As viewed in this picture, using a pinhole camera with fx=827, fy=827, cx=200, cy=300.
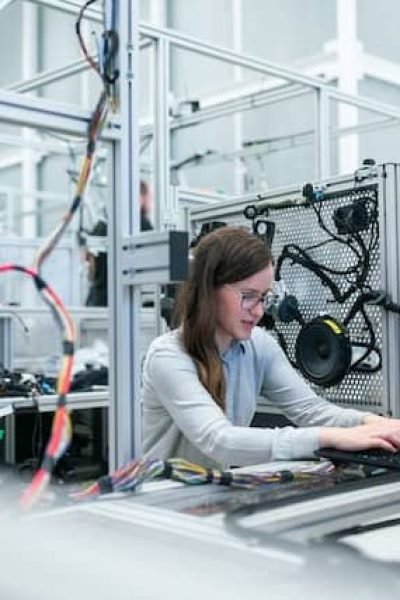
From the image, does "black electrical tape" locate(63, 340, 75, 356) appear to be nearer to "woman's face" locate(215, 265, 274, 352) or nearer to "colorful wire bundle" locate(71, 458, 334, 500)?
"colorful wire bundle" locate(71, 458, 334, 500)

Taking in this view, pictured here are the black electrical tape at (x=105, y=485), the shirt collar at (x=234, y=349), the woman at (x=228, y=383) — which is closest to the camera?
the black electrical tape at (x=105, y=485)

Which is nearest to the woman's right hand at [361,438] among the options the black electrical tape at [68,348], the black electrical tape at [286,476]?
the black electrical tape at [286,476]

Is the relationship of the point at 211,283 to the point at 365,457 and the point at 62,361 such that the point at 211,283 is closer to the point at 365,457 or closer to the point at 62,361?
the point at 365,457

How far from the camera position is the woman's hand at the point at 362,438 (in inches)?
41.8

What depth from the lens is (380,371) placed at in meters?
1.46

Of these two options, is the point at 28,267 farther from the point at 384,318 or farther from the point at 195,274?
the point at 384,318

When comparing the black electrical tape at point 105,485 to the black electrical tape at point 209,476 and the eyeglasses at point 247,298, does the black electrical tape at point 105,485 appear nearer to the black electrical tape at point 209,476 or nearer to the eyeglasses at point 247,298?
the black electrical tape at point 209,476

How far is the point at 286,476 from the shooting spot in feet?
3.09

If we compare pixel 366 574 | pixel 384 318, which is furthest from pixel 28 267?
pixel 384 318

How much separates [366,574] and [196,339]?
0.78 meters

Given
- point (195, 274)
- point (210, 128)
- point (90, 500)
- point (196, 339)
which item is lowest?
point (90, 500)

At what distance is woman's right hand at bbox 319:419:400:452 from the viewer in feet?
3.48

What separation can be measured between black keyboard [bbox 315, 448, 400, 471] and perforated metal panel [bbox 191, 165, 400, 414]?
400mm

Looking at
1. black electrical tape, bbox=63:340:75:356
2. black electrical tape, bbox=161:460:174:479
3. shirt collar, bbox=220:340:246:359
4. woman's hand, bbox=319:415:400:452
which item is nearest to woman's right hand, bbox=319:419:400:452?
woman's hand, bbox=319:415:400:452
